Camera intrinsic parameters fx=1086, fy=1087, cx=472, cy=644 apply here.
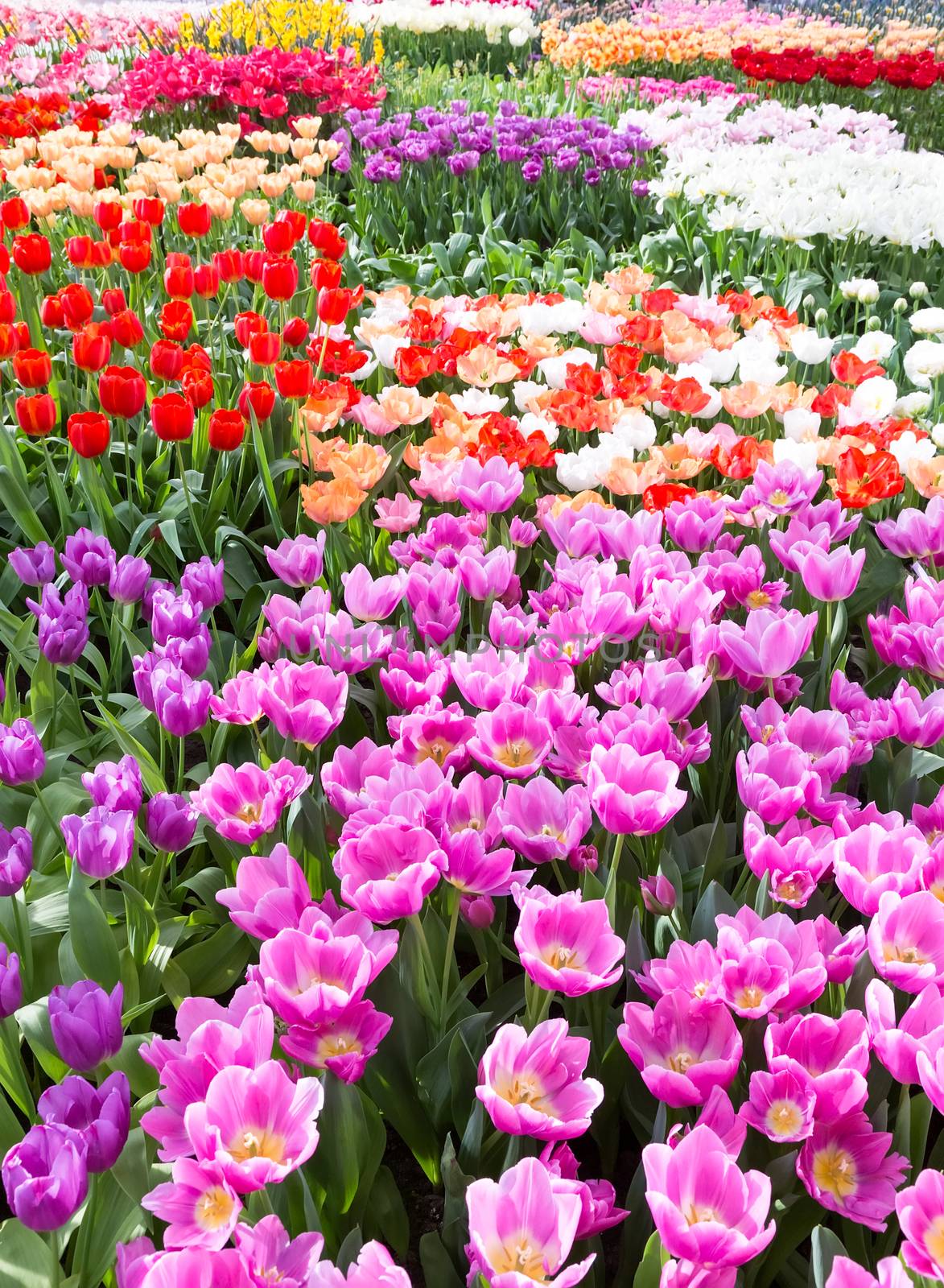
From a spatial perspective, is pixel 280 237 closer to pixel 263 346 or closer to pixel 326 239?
pixel 326 239

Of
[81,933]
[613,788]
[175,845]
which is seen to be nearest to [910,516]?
[613,788]

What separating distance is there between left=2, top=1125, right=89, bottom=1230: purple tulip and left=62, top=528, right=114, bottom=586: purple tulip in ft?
3.54

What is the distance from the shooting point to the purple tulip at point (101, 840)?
119 centimetres

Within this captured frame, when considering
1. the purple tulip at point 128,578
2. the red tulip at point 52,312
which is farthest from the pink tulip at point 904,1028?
the red tulip at point 52,312

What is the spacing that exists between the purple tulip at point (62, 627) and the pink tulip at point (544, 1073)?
97cm

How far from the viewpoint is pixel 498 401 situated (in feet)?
8.35

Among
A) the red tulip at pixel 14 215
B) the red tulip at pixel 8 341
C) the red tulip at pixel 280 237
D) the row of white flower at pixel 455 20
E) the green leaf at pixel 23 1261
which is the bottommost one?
the green leaf at pixel 23 1261

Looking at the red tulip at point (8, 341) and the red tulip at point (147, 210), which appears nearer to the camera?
the red tulip at point (8, 341)

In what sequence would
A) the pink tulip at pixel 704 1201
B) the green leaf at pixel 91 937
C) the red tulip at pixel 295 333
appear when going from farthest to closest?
the red tulip at pixel 295 333
the green leaf at pixel 91 937
the pink tulip at pixel 704 1201

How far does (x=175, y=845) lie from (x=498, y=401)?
59.5 inches

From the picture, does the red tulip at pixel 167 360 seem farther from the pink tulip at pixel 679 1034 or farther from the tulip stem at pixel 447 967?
the pink tulip at pixel 679 1034

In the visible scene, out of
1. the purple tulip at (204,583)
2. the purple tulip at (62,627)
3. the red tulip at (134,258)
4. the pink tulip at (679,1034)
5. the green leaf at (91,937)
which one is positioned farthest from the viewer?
the red tulip at (134,258)

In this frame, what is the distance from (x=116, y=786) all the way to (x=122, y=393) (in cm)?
120

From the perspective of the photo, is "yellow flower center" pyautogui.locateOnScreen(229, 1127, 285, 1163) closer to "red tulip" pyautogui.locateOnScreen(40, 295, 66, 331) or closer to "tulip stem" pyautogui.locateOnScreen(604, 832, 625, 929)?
"tulip stem" pyautogui.locateOnScreen(604, 832, 625, 929)
